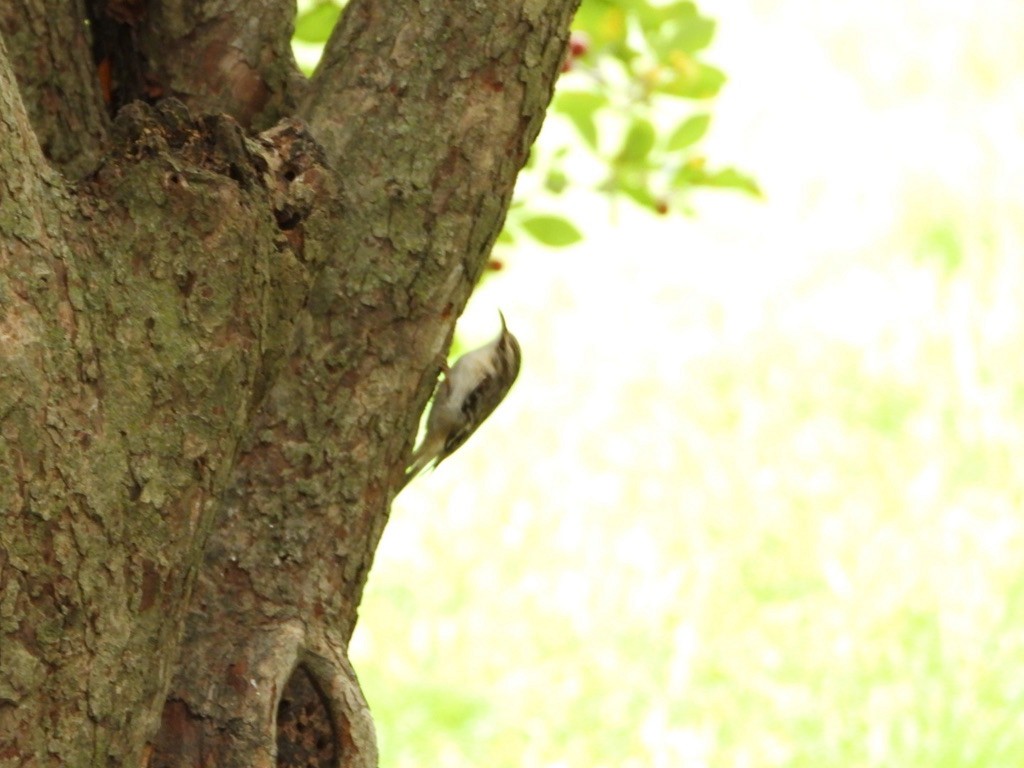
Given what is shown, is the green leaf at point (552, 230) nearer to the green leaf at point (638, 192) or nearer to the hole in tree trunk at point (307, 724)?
the green leaf at point (638, 192)

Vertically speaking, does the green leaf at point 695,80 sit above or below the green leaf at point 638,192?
above

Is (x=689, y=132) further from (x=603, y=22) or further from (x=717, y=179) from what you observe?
(x=603, y=22)

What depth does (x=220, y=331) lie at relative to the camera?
175cm

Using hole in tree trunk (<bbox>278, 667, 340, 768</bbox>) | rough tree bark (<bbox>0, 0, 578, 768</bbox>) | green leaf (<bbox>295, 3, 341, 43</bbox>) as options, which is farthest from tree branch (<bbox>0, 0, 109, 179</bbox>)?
green leaf (<bbox>295, 3, 341, 43</bbox>)

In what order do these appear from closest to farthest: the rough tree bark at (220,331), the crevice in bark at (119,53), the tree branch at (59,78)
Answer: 1. the rough tree bark at (220,331)
2. the tree branch at (59,78)
3. the crevice in bark at (119,53)

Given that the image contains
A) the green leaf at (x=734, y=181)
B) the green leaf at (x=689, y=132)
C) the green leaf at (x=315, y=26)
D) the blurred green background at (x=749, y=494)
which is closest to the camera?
the green leaf at (x=315, y=26)

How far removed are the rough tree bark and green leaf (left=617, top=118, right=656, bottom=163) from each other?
3.83 feet

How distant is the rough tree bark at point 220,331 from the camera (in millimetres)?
1650

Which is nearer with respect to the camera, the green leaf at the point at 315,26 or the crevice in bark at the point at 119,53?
the crevice in bark at the point at 119,53

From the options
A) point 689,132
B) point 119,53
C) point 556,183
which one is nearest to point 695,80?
point 689,132

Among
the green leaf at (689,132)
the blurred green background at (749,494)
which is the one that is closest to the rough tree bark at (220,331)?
the green leaf at (689,132)

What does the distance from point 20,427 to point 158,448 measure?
0.16 meters

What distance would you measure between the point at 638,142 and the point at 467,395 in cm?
68

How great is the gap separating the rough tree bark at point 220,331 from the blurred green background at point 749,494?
1.32m
